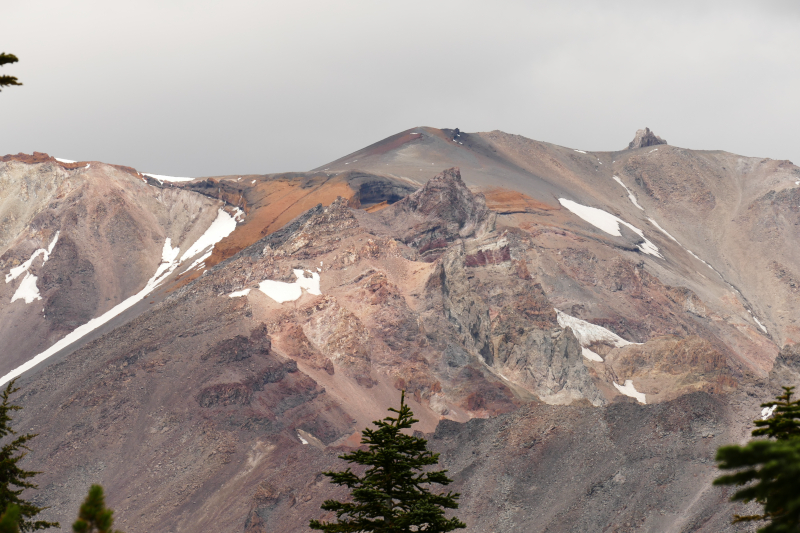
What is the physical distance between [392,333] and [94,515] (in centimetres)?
8566

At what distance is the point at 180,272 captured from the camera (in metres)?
125

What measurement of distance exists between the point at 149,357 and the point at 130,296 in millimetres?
46253

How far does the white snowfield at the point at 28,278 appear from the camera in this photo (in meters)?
122

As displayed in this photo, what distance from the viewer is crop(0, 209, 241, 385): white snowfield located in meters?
109

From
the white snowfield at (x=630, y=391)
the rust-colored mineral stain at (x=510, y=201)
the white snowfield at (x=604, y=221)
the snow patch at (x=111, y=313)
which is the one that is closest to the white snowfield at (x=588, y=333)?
the white snowfield at (x=630, y=391)

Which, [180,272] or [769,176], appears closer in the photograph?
[180,272]

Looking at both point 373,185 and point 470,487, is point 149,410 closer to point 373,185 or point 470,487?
point 470,487

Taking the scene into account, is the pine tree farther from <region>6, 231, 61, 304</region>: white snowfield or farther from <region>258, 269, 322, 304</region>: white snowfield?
<region>6, 231, 61, 304</region>: white snowfield

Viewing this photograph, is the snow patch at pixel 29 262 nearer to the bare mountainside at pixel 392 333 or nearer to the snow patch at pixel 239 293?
the bare mountainside at pixel 392 333

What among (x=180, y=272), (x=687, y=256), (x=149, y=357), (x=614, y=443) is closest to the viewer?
(x=614, y=443)

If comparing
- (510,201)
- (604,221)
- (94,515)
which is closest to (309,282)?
(510,201)

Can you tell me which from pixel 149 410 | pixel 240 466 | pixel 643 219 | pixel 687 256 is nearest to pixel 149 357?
pixel 149 410

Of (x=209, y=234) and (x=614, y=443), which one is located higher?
(x=209, y=234)

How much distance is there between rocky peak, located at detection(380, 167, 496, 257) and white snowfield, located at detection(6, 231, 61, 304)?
5313 cm
